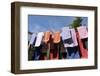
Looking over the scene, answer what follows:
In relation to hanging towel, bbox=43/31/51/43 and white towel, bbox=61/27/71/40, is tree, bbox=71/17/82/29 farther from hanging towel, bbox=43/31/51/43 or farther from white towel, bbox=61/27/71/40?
hanging towel, bbox=43/31/51/43

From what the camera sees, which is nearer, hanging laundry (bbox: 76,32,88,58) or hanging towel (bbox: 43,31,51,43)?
hanging towel (bbox: 43,31,51,43)

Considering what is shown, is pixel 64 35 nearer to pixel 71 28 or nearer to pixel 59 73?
pixel 71 28

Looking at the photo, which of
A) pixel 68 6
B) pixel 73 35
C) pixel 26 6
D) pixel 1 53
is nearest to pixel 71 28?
→ pixel 73 35

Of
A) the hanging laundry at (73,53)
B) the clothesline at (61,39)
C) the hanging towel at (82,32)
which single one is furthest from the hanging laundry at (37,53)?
the hanging towel at (82,32)

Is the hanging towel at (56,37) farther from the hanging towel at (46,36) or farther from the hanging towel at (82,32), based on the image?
the hanging towel at (82,32)

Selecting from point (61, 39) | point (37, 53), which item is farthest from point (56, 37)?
point (37, 53)

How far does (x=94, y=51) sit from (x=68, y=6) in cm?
43

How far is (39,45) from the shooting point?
175cm

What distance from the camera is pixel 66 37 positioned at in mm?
1829

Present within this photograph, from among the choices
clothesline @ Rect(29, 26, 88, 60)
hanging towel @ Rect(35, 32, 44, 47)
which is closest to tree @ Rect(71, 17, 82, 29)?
clothesline @ Rect(29, 26, 88, 60)

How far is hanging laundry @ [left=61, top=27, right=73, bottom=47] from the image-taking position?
1.82m

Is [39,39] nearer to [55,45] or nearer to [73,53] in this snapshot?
[55,45]

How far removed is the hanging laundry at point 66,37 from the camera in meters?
1.82

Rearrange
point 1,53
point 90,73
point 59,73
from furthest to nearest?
point 90,73, point 59,73, point 1,53
